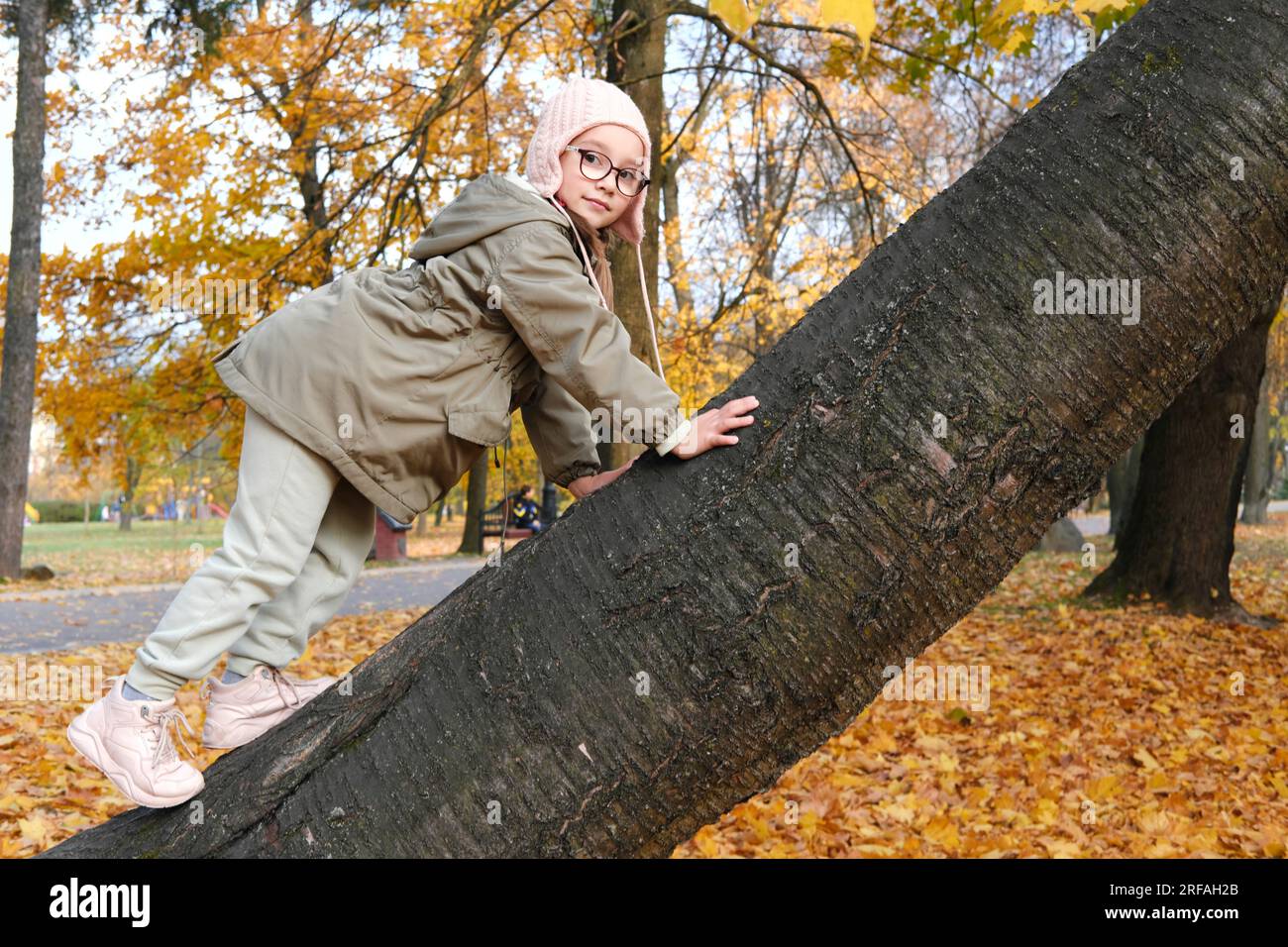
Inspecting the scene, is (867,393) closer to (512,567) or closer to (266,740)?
(512,567)

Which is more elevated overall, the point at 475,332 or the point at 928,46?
the point at 928,46

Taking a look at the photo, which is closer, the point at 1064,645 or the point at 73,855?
the point at 73,855

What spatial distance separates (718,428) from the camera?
1621 mm

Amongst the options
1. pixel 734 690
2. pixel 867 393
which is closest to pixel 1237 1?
pixel 867 393

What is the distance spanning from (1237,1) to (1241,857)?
3.22m

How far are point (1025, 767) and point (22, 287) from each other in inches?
501

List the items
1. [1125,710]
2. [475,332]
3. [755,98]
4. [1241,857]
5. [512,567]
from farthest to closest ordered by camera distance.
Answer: [755,98] < [1125,710] < [1241,857] < [475,332] < [512,567]

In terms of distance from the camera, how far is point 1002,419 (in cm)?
146

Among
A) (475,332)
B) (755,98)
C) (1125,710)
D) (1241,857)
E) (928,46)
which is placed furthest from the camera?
(755,98)

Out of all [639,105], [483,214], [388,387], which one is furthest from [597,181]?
[639,105]

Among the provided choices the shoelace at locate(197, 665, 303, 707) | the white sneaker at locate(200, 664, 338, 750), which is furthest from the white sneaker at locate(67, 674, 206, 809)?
the shoelace at locate(197, 665, 303, 707)

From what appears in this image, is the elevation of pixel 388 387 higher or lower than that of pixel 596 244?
lower

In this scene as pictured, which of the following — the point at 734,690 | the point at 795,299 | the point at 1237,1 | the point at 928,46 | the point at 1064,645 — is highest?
the point at 928,46

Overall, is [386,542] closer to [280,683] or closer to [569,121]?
[280,683]
